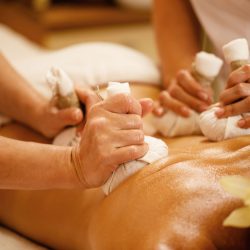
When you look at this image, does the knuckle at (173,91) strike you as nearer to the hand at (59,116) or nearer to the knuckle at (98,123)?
the hand at (59,116)

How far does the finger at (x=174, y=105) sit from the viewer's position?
113 centimetres

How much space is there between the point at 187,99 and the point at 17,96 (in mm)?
376

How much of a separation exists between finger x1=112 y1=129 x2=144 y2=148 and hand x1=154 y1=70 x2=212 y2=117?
0.30m

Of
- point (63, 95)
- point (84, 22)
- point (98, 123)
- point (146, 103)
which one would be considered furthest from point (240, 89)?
point (84, 22)

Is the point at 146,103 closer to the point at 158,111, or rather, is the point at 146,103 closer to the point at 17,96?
the point at 158,111

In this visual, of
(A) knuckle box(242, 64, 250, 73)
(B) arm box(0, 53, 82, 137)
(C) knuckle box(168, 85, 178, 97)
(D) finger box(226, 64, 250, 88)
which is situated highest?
(A) knuckle box(242, 64, 250, 73)

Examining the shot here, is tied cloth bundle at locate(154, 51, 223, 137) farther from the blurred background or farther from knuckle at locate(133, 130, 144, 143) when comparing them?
the blurred background

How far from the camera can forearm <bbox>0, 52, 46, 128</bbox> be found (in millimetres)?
1176

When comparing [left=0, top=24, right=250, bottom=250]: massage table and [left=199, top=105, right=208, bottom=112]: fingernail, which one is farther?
[left=199, top=105, right=208, bottom=112]: fingernail

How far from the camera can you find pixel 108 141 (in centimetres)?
83

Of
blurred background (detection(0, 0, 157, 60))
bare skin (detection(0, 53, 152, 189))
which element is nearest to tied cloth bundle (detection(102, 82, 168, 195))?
bare skin (detection(0, 53, 152, 189))

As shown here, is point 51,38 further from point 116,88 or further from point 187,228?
point 187,228

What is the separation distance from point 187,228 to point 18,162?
0.30 meters

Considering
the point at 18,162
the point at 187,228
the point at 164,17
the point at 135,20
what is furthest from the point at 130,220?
the point at 135,20
